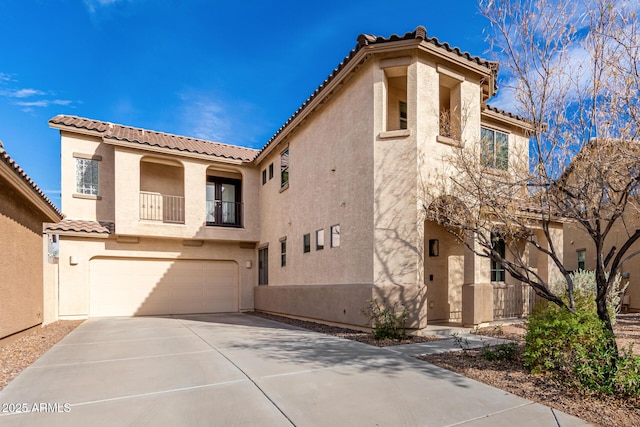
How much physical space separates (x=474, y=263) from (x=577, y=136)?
5.22 meters

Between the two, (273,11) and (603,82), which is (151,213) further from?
(603,82)

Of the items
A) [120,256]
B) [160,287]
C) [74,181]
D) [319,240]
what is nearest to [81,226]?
[120,256]

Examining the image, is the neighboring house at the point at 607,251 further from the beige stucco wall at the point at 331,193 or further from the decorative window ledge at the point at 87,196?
the decorative window ledge at the point at 87,196

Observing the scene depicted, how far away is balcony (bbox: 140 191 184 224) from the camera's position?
15.3m

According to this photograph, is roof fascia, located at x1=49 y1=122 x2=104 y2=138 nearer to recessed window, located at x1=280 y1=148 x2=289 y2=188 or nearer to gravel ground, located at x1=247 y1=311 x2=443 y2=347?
recessed window, located at x1=280 y1=148 x2=289 y2=188

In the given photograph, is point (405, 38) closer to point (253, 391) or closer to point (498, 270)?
point (498, 270)

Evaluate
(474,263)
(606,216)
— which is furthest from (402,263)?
(606,216)

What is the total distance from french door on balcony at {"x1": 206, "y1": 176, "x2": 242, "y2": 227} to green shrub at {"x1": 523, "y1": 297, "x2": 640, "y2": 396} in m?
13.6

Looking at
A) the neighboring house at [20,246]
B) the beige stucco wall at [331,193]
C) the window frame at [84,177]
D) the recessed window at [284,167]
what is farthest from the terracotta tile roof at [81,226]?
the recessed window at [284,167]

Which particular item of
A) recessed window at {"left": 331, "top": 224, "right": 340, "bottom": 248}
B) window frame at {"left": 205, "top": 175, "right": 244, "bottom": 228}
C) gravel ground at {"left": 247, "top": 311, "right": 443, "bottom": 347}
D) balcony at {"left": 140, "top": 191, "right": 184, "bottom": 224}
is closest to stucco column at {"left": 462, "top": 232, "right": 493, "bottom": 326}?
gravel ground at {"left": 247, "top": 311, "right": 443, "bottom": 347}

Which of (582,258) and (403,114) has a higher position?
(403,114)

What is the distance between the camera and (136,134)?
16125 mm

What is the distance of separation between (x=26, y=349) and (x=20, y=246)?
8.64 feet

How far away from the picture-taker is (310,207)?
1270 cm
